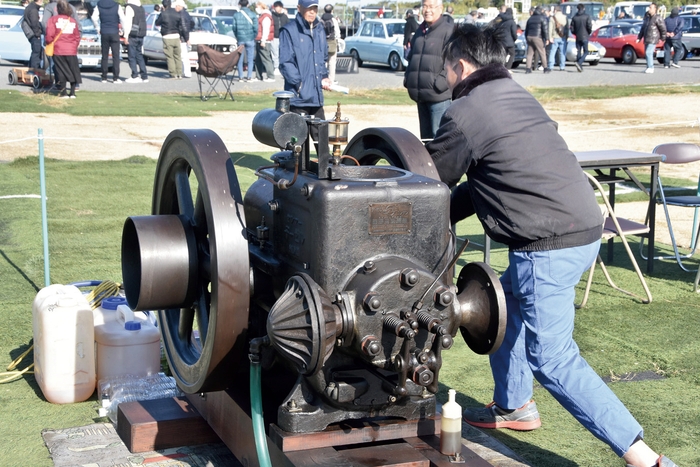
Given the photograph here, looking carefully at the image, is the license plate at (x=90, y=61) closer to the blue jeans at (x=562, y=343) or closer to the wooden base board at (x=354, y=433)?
the blue jeans at (x=562, y=343)

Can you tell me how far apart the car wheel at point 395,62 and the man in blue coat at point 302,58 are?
17.0 metres

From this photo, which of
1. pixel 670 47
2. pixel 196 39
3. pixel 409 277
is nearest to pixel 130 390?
pixel 409 277

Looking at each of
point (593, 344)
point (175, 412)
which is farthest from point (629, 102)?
point (175, 412)

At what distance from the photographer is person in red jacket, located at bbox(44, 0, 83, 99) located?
15.2 metres

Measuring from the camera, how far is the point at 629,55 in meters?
29.0

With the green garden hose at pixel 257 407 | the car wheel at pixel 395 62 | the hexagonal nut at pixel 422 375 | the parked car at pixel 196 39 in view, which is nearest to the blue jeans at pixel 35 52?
the parked car at pixel 196 39

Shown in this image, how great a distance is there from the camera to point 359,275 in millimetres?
2689

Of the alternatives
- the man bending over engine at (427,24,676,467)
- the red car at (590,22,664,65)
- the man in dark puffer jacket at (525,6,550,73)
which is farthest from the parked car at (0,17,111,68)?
the man bending over engine at (427,24,676,467)

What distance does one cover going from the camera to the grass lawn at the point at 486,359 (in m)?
3.69

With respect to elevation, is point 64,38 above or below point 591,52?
above

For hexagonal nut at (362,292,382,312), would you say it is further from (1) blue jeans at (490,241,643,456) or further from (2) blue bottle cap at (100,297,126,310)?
(2) blue bottle cap at (100,297,126,310)

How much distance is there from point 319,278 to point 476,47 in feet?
4.15

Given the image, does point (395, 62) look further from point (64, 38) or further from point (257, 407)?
point (257, 407)

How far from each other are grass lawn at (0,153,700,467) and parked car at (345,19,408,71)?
1793cm
